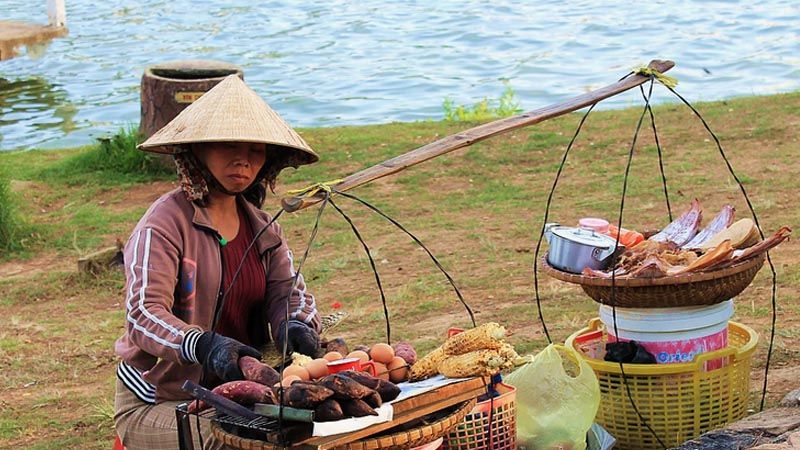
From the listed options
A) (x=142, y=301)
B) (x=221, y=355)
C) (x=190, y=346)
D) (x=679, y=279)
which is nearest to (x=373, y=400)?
(x=221, y=355)

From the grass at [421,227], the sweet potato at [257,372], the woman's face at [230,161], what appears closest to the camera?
the sweet potato at [257,372]

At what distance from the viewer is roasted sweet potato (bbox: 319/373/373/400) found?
272cm

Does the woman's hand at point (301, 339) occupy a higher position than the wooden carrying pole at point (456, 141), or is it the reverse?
the wooden carrying pole at point (456, 141)

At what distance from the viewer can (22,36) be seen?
661 inches

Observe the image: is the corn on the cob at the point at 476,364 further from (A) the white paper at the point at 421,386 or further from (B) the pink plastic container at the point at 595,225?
(B) the pink plastic container at the point at 595,225

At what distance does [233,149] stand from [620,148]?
565cm

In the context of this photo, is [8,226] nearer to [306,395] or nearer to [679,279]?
[679,279]

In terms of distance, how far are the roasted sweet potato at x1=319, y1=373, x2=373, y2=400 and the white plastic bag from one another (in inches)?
44.2

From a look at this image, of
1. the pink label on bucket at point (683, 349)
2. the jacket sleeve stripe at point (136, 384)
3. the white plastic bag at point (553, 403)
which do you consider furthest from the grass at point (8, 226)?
the pink label on bucket at point (683, 349)

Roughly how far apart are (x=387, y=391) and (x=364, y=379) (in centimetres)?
6

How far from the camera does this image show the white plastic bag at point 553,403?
12.1 ft

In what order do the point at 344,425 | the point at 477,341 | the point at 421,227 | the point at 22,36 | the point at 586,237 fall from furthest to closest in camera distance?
the point at 22,36, the point at 421,227, the point at 586,237, the point at 477,341, the point at 344,425

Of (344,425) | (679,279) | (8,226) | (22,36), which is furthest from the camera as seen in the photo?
(22,36)

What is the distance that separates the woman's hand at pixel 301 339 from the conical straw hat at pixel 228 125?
0.52m
